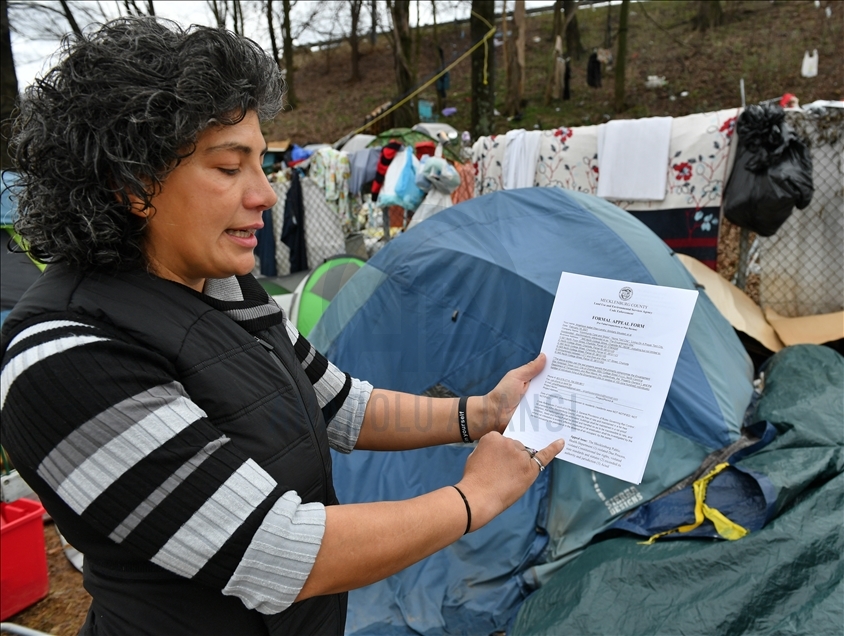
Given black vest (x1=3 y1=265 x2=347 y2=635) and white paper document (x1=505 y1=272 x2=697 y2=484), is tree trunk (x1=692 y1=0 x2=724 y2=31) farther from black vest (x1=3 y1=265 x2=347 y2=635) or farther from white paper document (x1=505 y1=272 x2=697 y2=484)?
black vest (x1=3 y1=265 x2=347 y2=635)

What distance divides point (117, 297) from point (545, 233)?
2.21m

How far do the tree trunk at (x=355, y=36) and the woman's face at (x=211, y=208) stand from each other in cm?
2106

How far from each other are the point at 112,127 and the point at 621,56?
1284 centimetres

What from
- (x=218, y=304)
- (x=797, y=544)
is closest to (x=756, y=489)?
(x=797, y=544)

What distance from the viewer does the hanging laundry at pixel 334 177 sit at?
671 centimetres

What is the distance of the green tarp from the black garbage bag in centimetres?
207

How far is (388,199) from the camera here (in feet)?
19.8

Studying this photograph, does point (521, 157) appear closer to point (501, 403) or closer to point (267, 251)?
point (267, 251)

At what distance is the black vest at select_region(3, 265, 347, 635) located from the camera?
81cm

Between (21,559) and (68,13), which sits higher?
(68,13)

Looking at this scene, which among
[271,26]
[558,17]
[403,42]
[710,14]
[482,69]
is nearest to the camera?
[482,69]

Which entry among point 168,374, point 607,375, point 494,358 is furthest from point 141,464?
point 494,358

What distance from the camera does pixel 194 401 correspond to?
2.75ft

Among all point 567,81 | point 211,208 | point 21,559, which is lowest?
point 21,559
